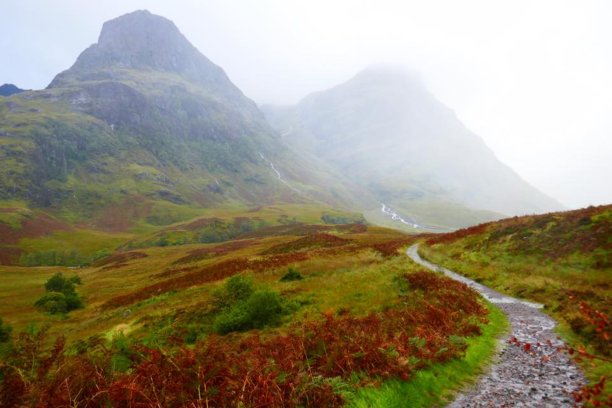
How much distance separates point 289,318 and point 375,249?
34578mm

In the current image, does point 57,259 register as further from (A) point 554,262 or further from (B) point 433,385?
(B) point 433,385

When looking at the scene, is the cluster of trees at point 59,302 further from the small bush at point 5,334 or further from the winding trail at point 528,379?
the winding trail at point 528,379

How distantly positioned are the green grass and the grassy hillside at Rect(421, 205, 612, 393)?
297cm

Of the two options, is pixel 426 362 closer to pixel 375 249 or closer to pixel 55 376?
pixel 55 376

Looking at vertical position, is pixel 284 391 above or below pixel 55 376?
below

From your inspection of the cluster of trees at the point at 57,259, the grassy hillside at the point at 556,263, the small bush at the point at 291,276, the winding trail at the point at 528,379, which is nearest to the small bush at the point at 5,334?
the small bush at the point at 291,276

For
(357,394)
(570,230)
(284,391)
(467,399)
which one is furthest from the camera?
(570,230)

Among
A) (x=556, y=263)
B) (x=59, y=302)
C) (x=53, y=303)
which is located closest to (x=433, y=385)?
(x=556, y=263)

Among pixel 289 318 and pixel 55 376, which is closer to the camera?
pixel 55 376

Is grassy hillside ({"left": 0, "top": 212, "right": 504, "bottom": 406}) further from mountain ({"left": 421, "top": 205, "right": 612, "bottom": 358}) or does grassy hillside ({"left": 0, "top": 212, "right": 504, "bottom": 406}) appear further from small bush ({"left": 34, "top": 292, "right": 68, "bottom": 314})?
small bush ({"left": 34, "top": 292, "right": 68, "bottom": 314})

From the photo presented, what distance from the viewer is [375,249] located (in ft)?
179

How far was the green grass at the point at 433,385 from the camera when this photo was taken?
27.8ft

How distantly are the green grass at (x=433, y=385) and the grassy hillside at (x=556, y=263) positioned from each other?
117 inches

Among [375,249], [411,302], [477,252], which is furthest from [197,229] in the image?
[411,302]
